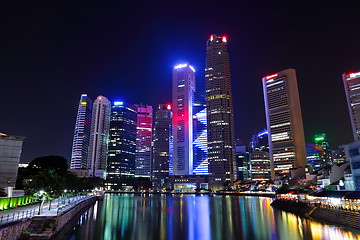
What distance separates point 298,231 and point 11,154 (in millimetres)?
73313

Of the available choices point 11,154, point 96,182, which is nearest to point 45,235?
point 11,154

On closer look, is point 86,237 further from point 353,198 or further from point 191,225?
point 353,198

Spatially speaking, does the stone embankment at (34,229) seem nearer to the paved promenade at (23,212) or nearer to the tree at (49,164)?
the paved promenade at (23,212)

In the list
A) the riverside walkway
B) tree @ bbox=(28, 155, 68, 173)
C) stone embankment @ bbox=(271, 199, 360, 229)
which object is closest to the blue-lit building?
stone embankment @ bbox=(271, 199, 360, 229)

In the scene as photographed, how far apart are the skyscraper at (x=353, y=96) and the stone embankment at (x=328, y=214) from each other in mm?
151323

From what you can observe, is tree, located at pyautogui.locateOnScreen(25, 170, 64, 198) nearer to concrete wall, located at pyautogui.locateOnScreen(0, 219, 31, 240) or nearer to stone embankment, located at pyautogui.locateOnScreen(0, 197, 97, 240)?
stone embankment, located at pyautogui.locateOnScreen(0, 197, 97, 240)

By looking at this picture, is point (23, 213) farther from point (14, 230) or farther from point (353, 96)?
point (353, 96)

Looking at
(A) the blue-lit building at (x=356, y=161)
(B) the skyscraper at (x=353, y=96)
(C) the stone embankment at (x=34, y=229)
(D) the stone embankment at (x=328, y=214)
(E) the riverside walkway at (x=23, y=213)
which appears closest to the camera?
(C) the stone embankment at (x=34, y=229)

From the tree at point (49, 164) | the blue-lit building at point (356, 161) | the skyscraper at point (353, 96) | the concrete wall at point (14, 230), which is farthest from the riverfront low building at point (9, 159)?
the skyscraper at point (353, 96)

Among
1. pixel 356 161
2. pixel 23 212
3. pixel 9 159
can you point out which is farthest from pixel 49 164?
pixel 356 161

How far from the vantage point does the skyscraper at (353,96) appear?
177375 millimetres

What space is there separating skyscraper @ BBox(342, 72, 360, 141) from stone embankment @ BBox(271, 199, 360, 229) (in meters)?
151

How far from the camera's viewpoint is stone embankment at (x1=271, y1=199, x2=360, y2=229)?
3691cm

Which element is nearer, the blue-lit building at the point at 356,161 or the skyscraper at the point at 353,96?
the blue-lit building at the point at 356,161
